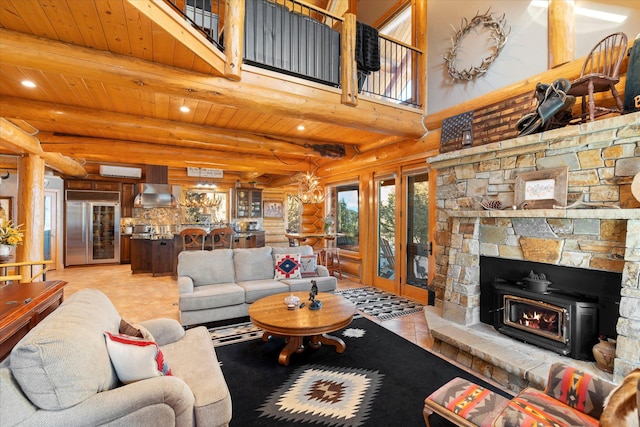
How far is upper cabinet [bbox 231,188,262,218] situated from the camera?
426 inches

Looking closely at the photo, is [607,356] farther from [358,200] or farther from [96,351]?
[358,200]

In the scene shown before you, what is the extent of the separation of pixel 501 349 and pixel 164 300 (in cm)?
472

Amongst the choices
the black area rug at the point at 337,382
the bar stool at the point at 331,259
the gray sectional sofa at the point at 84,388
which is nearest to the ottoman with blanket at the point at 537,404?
the black area rug at the point at 337,382

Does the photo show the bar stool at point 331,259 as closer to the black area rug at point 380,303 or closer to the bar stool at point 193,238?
the black area rug at point 380,303

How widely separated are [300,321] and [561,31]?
3855mm

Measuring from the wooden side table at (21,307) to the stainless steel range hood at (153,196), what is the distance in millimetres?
5395

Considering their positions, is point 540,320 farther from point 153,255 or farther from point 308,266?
point 153,255

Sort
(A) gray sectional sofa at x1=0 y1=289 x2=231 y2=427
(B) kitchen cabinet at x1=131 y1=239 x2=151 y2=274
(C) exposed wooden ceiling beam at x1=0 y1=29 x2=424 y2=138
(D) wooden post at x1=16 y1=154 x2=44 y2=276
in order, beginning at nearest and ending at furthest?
1. (A) gray sectional sofa at x1=0 y1=289 x2=231 y2=427
2. (C) exposed wooden ceiling beam at x1=0 y1=29 x2=424 y2=138
3. (D) wooden post at x1=16 y1=154 x2=44 y2=276
4. (B) kitchen cabinet at x1=131 y1=239 x2=151 y2=274

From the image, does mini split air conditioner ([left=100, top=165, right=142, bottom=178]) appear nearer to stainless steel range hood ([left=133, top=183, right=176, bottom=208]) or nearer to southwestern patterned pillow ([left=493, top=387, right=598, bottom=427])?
stainless steel range hood ([left=133, top=183, right=176, bottom=208])

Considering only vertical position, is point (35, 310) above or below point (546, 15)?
below

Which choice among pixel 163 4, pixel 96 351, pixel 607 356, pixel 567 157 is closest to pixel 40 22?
pixel 163 4

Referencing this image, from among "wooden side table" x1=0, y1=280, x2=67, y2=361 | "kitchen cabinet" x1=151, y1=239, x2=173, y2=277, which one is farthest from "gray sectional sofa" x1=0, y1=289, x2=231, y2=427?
"kitchen cabinet" x1=151, y1=239, x2=173, y2=277

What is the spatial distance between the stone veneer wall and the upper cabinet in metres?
8.26

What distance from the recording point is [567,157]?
2701mm
